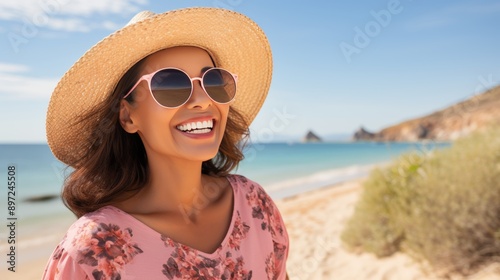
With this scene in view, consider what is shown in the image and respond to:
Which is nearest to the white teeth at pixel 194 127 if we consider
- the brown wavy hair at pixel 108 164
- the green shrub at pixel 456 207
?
the brown wavy hair at pixel 108 164

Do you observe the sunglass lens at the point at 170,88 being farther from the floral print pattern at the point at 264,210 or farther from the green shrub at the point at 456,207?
the green shrub at the point at 456,207

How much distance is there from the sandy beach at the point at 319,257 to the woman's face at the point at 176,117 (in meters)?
3.56

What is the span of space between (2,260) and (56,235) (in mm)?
1727

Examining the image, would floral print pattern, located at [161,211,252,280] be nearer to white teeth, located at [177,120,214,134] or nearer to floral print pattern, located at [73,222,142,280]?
floral print pattern, located at [73,222,142,280]

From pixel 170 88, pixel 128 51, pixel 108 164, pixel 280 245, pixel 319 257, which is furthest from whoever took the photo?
pixel 319 257

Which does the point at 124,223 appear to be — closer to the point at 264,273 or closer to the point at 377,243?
the point at 264,273

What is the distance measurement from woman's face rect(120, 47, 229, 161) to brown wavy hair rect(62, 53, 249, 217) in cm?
6

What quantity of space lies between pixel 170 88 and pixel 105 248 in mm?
638

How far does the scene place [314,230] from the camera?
9.27m

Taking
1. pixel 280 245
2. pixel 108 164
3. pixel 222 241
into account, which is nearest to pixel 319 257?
pixel 280 245

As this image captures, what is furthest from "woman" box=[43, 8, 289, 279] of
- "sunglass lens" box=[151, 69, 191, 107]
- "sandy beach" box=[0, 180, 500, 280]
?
"sandy beach" box=[0, 180, 500, 280]

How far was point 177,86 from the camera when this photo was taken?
1.89 metres

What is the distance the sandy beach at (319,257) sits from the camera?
208 inches

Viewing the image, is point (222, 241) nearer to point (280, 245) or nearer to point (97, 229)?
point (280, 245)
